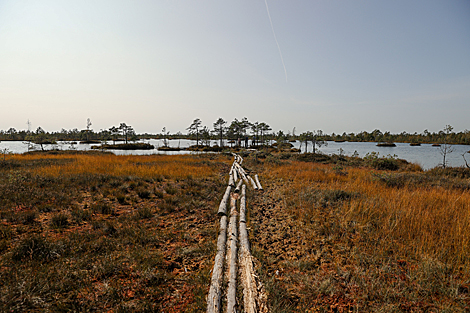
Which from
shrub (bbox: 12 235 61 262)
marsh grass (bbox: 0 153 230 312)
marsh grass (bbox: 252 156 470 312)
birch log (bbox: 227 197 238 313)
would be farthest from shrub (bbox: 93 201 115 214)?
marsh grass (bbox: 252 156 470 312)

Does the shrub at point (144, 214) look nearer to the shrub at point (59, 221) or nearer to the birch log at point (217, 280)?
the shrub at point (59, 221)

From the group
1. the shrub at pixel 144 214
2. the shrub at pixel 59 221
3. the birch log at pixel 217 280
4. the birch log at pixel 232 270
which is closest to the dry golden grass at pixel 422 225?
the birch log at pixel 232 270

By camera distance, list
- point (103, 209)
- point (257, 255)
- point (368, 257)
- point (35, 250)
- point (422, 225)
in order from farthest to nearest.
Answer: point (103, 209) < point (422, 225) < point (257, 255) < point (35, 250) < point (368, 257)

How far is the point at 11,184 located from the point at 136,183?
19.1 feet

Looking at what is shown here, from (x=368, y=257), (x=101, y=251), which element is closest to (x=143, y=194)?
(x=101, y=251)

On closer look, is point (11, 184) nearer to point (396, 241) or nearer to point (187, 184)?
point (187, 184)

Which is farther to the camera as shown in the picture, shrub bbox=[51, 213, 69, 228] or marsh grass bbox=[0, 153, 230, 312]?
shrub bbox=[51, 213, 69, 228]

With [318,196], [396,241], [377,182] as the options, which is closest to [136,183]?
[318,196]

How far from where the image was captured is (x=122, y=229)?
5.88 meters

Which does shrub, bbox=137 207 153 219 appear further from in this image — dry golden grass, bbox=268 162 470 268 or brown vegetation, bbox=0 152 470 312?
dry golden grass, bbox=268 162 470 268

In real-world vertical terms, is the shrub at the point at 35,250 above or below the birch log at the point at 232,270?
above

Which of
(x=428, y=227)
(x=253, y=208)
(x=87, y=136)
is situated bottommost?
(x=253, y=208)

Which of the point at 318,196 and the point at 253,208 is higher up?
the point at 318,196

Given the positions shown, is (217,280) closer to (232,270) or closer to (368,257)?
(232,270)
